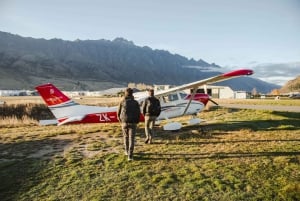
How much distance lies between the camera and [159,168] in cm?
919

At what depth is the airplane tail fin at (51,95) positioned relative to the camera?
50.8 ft

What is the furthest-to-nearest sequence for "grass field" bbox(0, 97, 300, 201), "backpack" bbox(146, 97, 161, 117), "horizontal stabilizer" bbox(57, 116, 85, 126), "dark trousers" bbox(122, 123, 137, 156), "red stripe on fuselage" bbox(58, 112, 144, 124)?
"red stripe on fuselage" bbox(58, 112, 144, 124), "horizontal stabilizer" bbox(57, 116, 85, 126), "backpack" bbox(146, 97, 161, 117), "dark trousers" bbox(122, 123, 137, 156), "grass field" bbox(0, 97, 300, 201)

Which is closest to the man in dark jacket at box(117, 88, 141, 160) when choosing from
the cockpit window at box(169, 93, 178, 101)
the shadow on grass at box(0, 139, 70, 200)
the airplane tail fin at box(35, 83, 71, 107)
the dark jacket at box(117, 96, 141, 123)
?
the dark jacket at box(117, 96, 141, 123)

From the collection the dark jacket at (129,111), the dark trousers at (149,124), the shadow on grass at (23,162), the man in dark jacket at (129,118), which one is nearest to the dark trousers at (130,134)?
the man in dark jacket at (129,118)

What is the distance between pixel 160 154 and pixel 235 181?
3253mm

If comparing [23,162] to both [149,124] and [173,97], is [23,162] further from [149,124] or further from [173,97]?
[173,97]

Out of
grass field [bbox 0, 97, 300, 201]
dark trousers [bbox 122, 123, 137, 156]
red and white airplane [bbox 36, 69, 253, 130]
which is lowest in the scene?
grass field [bbox 0, 97, 300, 201]

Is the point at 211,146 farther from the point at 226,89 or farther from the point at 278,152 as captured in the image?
the point at 226,89

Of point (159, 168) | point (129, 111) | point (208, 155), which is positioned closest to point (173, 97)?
point (208, 155)

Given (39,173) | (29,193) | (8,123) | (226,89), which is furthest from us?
(226,89)

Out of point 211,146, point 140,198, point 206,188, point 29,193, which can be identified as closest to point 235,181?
point 206,188

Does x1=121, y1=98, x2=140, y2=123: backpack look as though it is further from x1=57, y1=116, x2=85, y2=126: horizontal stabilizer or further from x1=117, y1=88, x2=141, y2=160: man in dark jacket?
x1=57, y1=116, x2=85, y2=126: horizontal stabilizer

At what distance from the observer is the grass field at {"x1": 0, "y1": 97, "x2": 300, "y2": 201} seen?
7625mm

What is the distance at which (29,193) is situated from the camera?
7801mm
